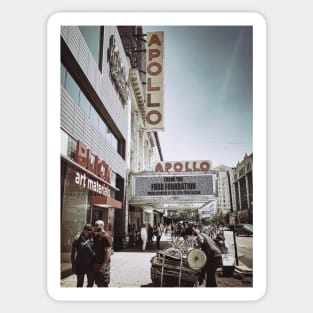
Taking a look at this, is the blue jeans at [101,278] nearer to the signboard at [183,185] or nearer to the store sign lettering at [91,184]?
the store sign lettering at [91,184]

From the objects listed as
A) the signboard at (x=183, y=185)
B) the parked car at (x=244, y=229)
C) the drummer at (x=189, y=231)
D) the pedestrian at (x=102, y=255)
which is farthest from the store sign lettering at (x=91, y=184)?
the parked car at (x=244, y=229)

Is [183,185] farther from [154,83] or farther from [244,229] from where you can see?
[154,83]

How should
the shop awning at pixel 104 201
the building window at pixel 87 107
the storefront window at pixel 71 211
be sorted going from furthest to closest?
the shop awning at pixel 104 201
the building window at pixel 87 107
the storefront window at pixel 71 211

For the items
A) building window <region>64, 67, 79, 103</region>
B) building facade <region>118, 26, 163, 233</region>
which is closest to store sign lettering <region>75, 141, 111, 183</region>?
building facade <region>118, 26, 163, 233</region>

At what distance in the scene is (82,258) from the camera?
388cm

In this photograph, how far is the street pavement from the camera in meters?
3.88

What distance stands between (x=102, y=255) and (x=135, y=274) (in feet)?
1.44

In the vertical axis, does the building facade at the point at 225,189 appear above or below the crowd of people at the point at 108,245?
above

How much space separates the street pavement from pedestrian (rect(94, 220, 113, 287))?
71 millimetres

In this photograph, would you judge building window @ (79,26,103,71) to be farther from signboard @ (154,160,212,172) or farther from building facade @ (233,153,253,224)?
building facade @ (233,153,253,224)

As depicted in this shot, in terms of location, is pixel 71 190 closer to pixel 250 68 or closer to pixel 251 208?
pixel 251 208

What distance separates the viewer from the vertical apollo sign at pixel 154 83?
4191mm

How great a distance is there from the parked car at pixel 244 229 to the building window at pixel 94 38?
270 cm

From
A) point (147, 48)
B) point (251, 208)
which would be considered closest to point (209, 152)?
point (251, 208)
